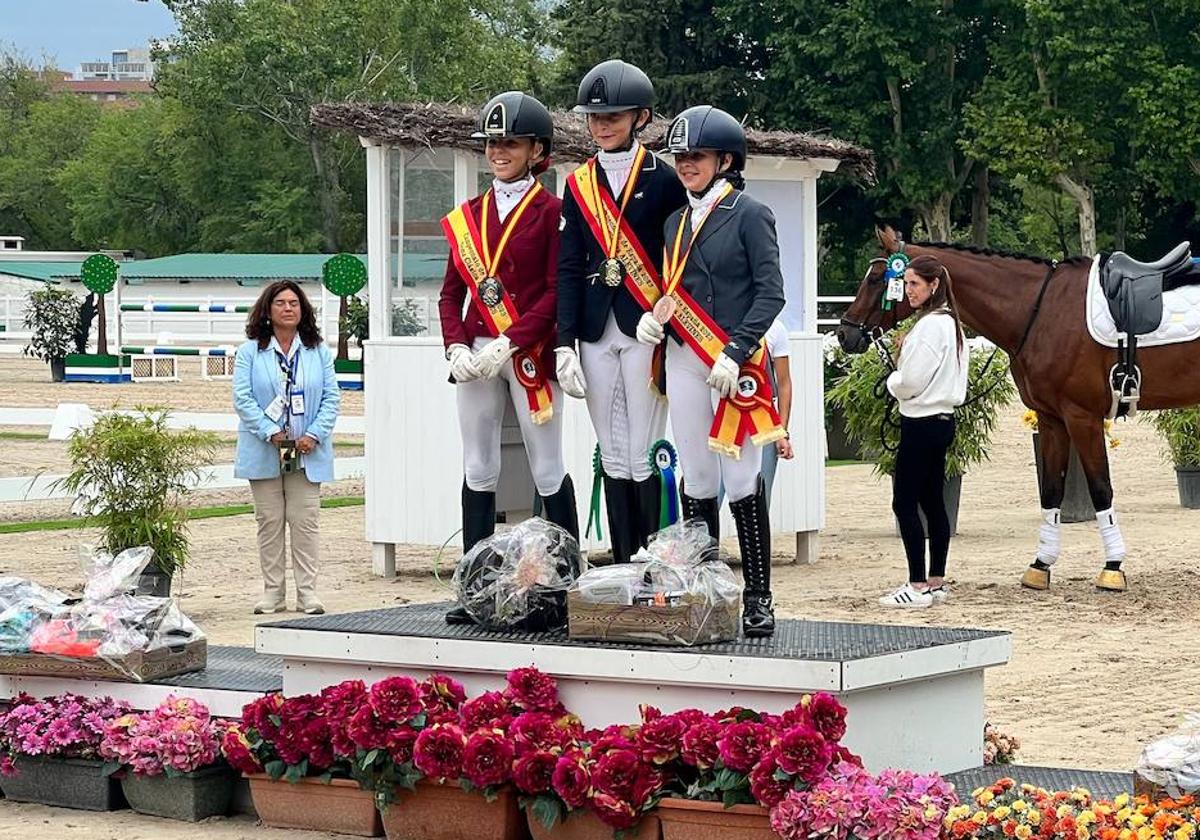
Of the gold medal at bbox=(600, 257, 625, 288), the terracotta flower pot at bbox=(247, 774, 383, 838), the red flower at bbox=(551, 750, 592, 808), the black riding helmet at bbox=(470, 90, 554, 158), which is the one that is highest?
the black riding helmet at bbox=(470, 90, 554, 158)

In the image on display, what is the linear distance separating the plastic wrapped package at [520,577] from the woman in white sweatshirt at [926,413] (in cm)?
451

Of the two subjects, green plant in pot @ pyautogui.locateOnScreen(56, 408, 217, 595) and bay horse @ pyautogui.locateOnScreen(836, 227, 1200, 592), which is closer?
green plant in pot @ pyautogui.locateOnScreen(56, 408, 217, 595)

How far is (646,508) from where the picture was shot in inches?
295

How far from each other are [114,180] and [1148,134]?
45.7m

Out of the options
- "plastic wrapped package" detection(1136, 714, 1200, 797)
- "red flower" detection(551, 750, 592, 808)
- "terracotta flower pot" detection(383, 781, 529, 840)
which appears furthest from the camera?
"terracotta flower pot" detection(383, 781, 529, 840)

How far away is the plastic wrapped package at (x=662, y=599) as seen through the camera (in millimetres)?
6402

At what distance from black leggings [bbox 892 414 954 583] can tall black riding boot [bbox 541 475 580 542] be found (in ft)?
13.1

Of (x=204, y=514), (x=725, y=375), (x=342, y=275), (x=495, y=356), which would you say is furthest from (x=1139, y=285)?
(x=342, y=275)

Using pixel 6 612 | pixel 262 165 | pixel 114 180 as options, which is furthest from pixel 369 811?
pixel 114 180

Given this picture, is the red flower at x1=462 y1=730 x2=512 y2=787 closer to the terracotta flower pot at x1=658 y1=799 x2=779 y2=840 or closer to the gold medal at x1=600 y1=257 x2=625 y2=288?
the terracotta flower pot at x1=658 y1=799 x2=779 y2=840

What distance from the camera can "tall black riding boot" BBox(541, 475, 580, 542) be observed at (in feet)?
25.2

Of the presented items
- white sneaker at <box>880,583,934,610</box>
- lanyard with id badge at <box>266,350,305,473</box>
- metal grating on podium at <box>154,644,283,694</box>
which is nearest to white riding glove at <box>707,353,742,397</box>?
metal grating on podium at <box>154,644,283,694</box>

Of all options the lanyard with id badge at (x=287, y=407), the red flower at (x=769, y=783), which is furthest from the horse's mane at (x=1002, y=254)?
the red flower at (x=769, y=783)

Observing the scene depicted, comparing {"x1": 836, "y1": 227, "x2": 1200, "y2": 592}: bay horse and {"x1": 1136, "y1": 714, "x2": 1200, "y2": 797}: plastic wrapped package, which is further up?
{"x1": 836, "y1": 227, "x2": 1200, "y2": 592}: bay horse
